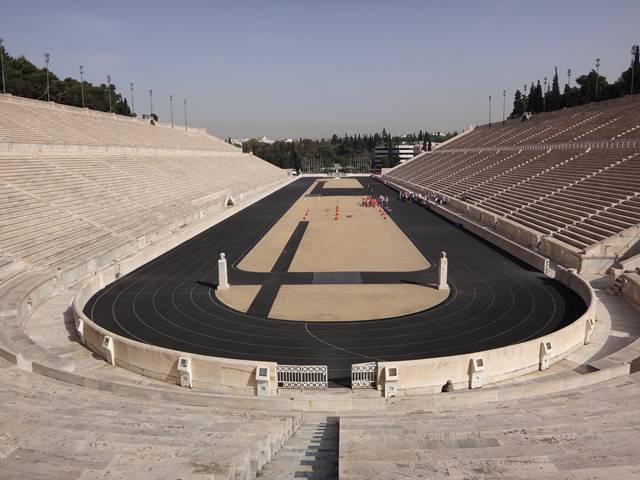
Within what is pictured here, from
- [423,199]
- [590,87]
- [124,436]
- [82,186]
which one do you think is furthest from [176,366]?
[590,87]

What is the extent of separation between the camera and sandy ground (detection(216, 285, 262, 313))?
16.5m

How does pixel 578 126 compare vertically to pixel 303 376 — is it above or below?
above

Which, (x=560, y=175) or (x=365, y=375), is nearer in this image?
(x=365, y=375)

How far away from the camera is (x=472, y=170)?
5462 cm

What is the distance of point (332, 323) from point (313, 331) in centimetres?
89

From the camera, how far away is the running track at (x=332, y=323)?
12703mm

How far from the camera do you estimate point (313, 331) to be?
1403cm

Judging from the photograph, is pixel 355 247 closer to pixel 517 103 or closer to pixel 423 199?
pixel 423 199

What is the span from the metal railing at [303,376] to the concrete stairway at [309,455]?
5.11 feet

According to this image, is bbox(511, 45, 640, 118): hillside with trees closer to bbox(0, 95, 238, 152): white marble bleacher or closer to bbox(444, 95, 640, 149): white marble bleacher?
bbox(444, 95, 640, 149): white marble bleacher

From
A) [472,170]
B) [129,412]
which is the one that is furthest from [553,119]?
[129,412]

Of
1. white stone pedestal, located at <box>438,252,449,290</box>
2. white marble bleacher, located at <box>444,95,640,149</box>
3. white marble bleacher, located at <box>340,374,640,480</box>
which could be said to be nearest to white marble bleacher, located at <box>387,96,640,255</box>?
white marble bleacher, located at <box>444,95,640,149</box>

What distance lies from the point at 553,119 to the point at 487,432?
6469cm

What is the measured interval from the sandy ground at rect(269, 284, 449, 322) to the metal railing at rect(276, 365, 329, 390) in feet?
13.9
